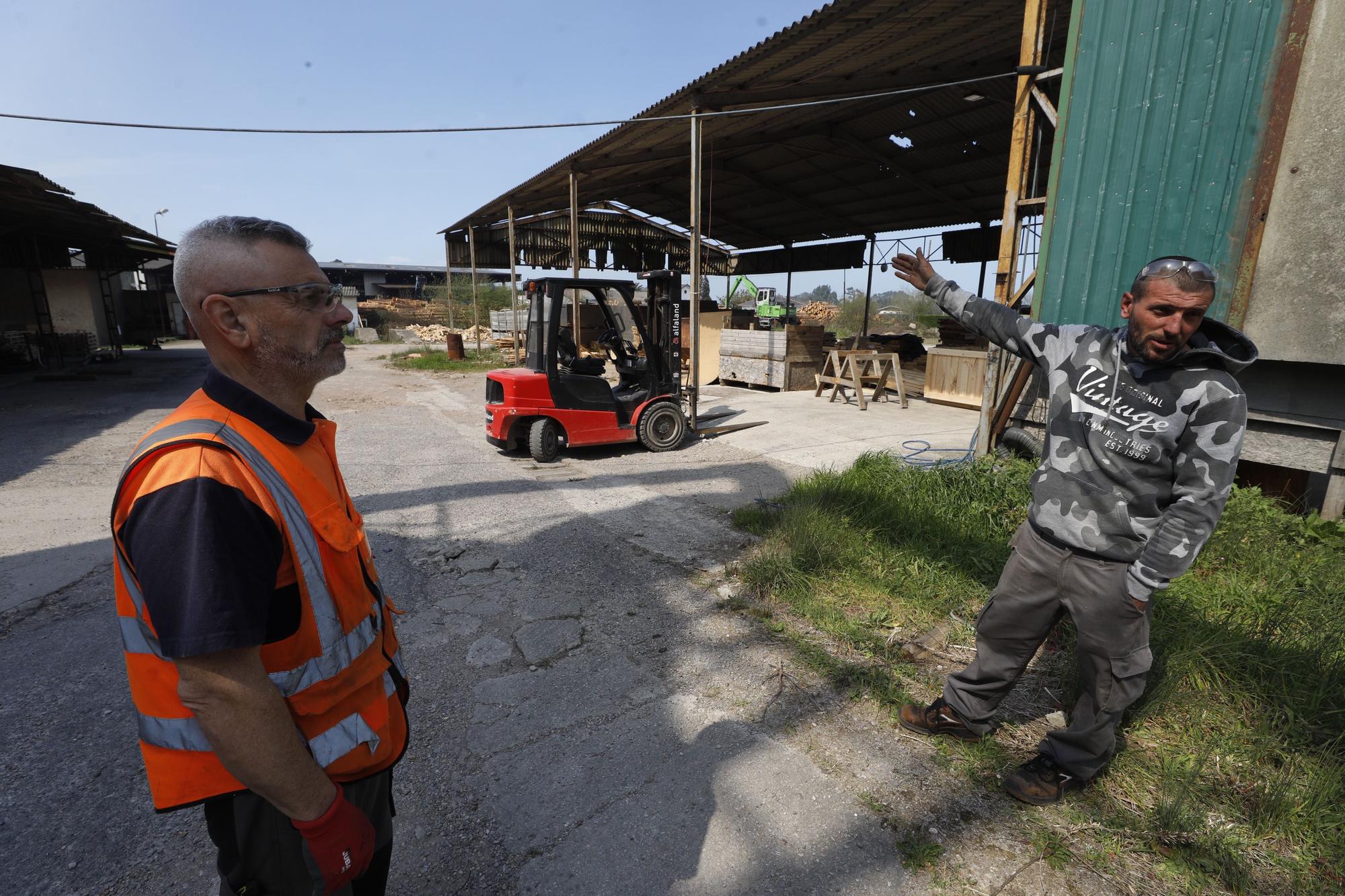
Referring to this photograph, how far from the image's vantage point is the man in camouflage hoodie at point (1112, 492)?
6.32 ft

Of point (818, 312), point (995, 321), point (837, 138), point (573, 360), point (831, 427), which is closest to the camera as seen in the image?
point (995, 321)

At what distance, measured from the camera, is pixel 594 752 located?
2570 millimetres

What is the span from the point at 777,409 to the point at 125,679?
8.92m

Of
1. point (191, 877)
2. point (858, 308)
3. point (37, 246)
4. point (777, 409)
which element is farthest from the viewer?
point (858, 308)

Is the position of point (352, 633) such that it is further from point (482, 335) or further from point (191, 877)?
point (482, 335)

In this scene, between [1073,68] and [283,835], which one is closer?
[283,835]

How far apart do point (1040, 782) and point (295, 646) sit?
2.54 metres

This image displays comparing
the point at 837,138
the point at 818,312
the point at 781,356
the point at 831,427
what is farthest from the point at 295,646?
the point at 818,312

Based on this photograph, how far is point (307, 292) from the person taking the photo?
1.27 m

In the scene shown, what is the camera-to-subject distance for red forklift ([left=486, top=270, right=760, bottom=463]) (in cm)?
715

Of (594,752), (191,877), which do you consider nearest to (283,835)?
(191,877)

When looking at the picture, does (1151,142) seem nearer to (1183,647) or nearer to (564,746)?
(1183,647)

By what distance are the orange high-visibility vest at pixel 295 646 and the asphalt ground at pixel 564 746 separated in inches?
43.6

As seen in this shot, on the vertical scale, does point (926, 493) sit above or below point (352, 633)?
below
